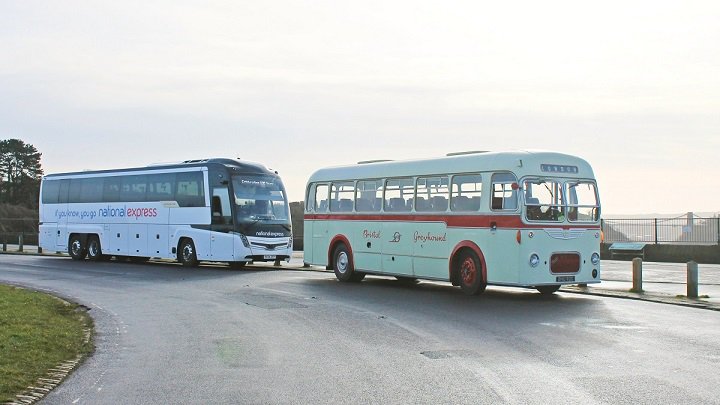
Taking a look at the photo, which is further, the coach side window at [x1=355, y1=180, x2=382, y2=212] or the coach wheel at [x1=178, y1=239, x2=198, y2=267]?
the coach wheel at [x1=178, y1=239, x2=198, y2=267]

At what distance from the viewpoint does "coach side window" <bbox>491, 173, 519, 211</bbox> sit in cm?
1820

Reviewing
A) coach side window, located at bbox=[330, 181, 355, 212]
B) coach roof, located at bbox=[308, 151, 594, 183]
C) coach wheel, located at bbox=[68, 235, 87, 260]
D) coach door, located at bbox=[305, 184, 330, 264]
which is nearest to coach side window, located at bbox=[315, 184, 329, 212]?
coach door, located at bbox=[305, 184, 330, 264]

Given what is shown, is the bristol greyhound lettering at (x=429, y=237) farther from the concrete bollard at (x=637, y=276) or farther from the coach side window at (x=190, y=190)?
the coach side window at (x=190, y=190)

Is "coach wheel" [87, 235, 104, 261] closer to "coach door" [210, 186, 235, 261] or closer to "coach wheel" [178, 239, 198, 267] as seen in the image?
"coach wheel" [178, 239, 198, 267]

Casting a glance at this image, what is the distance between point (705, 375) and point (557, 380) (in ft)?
5.47

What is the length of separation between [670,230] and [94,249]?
23.5 m

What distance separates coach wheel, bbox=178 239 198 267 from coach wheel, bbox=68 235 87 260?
7.09 meters

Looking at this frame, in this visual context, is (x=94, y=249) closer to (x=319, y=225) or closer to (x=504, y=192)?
(x=319, y=225)

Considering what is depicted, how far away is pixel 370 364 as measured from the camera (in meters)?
10.4

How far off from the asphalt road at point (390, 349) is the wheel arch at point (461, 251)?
1.64 feet

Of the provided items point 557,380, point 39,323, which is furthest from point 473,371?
point 39,323

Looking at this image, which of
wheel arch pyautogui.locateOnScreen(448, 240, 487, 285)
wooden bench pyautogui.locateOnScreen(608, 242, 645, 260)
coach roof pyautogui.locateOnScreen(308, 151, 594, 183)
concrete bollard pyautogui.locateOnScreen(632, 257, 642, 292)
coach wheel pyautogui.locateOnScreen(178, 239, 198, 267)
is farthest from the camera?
wooden bench pyautogui.locateOnScreen(608, 242, 645, 260)

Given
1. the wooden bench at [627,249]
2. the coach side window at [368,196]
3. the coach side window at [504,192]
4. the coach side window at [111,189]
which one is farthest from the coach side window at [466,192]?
the wooden bench at [627,249]

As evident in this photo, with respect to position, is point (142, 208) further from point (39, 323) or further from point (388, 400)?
point (388, 400)
